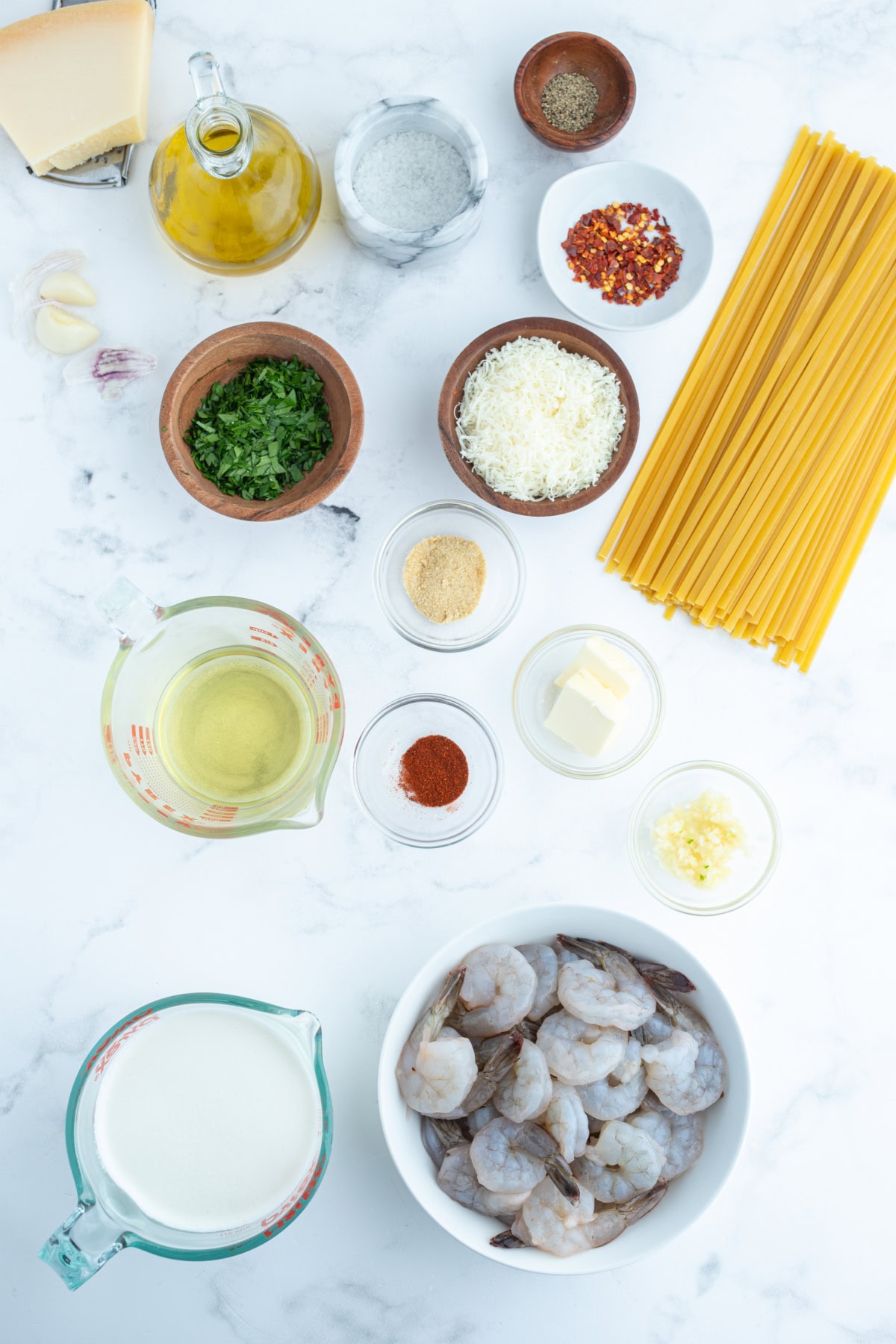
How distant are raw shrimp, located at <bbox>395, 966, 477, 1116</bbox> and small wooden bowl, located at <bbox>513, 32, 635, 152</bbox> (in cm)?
160

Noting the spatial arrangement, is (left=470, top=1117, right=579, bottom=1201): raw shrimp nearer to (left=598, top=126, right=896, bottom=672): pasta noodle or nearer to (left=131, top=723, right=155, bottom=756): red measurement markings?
(left=131, top=723, right=155, bottom=756): red measurement markings

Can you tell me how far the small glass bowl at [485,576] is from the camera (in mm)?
1850

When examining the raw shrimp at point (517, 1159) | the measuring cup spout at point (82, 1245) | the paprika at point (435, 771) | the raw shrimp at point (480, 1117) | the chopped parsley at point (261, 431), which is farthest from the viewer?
the paprika at point (435, 771)

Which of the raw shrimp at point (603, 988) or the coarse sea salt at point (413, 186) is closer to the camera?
the raw shrimp at point (603, 988)

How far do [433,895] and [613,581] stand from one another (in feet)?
2.31

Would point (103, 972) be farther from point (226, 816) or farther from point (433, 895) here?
point (433, 895)

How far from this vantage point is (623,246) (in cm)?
183

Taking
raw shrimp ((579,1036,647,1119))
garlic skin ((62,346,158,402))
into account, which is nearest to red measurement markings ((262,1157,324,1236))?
raw shrimp ((579,1036,647,1119))

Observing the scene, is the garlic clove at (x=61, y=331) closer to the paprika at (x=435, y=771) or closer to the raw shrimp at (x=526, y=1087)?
the paprika at (x=435, y=771)

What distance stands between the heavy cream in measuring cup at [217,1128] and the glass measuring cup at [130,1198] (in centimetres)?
2

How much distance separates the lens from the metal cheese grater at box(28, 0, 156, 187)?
71.4 inches

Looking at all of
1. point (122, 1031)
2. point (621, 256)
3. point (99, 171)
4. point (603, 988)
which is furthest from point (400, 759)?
point (99, 171)

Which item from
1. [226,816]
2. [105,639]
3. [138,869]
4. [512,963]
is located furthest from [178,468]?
[512,963]

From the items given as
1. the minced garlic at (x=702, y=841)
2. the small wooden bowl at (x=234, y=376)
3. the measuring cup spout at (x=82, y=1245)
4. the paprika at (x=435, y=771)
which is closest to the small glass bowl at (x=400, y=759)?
the paprika at (x=435, y=771)
